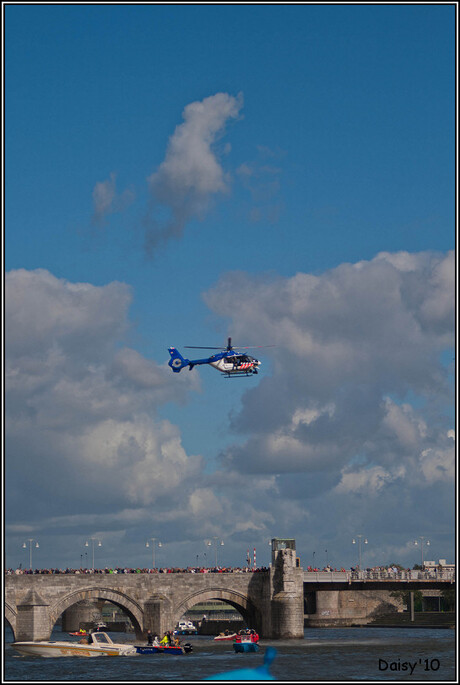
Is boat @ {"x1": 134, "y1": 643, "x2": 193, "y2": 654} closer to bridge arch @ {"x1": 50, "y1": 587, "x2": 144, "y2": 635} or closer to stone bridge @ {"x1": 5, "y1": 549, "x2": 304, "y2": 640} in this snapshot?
stone bridge @ {"x1": 5, "y1": 549, "x2": 304, "y2": 640}

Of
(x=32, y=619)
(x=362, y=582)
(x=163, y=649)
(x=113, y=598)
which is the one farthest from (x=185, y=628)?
(x=163, y=649)

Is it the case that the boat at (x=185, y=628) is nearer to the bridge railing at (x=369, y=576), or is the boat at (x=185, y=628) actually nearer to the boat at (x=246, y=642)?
the bridge railing at (x=369, y=576)

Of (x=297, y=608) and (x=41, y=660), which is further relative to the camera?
(x=297, y=608)

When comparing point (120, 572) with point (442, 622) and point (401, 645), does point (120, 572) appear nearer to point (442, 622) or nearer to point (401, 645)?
point (401, 645)

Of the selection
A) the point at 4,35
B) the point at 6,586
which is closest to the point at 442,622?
the point at 6,586

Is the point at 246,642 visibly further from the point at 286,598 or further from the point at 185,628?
the point at 185,628

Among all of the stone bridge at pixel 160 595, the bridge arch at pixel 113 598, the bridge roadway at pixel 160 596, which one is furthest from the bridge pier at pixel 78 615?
the bridge arch at pixel 113 598

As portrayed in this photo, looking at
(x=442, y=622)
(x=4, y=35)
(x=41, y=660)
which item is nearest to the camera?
(x=4, y=35)
